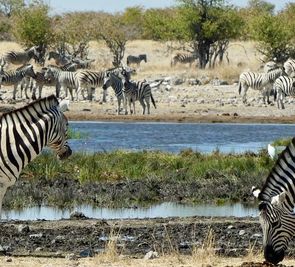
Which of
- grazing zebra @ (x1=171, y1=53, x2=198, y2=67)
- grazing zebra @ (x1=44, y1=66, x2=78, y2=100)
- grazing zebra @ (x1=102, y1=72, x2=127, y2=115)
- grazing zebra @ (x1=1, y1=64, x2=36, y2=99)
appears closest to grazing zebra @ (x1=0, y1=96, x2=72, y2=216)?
grazing zebra @ (x1=102, y1=72, x2=127, y2=115)

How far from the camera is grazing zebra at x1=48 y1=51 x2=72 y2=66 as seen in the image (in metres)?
48.8

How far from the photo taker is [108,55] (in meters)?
54.2

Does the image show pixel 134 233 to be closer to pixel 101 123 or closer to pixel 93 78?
pixel 101 123

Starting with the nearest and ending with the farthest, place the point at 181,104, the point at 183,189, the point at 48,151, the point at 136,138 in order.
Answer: the point at 183,189, the point at 48,151, the point at 136,138, the point at 181,104

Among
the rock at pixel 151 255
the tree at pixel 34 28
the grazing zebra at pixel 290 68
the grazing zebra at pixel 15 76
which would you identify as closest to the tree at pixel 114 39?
the tree at pixel 34 28

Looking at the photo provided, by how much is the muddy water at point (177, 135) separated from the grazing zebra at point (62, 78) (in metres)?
5.15

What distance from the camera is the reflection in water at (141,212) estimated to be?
49.6 ft

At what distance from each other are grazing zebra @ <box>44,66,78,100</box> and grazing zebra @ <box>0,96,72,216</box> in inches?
1103

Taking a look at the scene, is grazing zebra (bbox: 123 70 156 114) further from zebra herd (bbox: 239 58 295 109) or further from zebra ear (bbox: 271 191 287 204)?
zebra ear (bbox: 271 191 287 204)

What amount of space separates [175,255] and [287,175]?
139 cm

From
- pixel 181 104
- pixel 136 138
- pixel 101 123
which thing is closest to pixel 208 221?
pixel 136 138

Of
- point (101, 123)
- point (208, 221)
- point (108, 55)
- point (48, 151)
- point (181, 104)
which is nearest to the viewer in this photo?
point (208, 221)

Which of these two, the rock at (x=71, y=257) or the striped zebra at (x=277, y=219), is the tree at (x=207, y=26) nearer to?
the rock at (x=71, y=257)

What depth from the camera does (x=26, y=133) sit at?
11.7 meters
